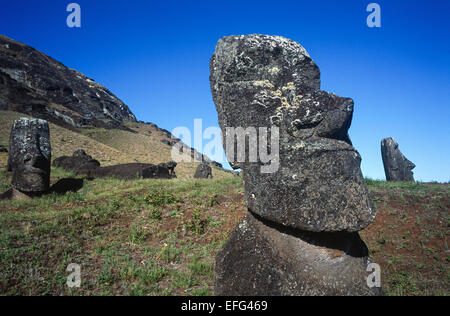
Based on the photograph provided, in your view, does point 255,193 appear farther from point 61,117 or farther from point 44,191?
point 61,117

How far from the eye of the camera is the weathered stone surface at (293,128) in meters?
3.11

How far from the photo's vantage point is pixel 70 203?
32.6 ft

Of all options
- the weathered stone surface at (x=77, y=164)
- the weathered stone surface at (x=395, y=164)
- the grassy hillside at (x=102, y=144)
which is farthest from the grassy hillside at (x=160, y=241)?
the grassy hillside at (x=102, y=144)

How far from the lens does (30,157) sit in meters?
11.2

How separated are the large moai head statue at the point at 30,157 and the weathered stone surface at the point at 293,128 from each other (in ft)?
34.7

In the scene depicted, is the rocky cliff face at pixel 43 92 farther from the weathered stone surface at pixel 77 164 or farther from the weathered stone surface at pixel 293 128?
the weathered stone surface at pixel 293 128

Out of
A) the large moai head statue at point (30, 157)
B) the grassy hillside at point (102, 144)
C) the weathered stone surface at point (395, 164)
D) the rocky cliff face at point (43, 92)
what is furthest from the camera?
the rocky cliff face at point (43, 92)

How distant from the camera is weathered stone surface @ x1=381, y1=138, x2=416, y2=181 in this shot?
1647 centimetres

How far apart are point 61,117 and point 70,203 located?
1777 inches

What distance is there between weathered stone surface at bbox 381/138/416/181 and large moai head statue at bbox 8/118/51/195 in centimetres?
1842

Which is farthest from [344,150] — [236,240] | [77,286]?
[77,286]

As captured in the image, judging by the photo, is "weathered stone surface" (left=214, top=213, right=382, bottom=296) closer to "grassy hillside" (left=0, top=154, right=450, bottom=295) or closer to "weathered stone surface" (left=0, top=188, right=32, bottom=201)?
"grassy hillside" (left=0, top=154, right=450, bottom=295)

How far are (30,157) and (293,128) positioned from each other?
11.8 metres

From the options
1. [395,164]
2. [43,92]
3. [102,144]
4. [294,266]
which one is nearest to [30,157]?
[294,266]
